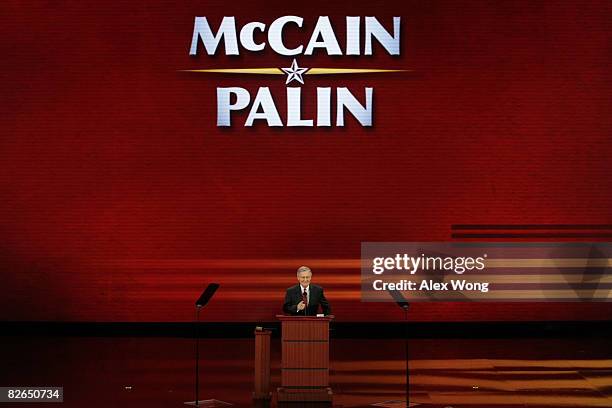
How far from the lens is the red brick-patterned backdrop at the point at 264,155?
1111 cm

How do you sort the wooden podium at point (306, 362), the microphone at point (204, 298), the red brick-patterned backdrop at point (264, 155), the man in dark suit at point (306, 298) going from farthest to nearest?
the red brick-patterned backdrop at point (264, 155) → the man in dark suit at point (306, 298) → the wooden podium at point (306, 362) → the microphone at point (204, 298)

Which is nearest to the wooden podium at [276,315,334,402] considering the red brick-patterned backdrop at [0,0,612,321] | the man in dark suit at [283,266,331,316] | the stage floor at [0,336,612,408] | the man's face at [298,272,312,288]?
the stage floor at [0,336,612,408]

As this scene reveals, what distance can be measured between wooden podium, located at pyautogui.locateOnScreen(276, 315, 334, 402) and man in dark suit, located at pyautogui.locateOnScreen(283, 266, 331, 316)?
435 mm

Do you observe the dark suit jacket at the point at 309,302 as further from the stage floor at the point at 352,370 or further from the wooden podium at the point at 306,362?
the stage floor at the point at 352,370

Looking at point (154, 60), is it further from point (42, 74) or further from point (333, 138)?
point (333, 138)

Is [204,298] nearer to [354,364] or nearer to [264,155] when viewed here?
[354,364]

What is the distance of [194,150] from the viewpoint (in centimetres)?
1112

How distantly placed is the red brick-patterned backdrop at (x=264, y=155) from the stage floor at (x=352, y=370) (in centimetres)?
67

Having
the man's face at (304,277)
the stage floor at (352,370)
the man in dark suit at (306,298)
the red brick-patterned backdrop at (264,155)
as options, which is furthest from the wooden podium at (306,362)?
the red brick-patterned backdrop at (264,155)

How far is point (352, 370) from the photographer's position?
8.91m

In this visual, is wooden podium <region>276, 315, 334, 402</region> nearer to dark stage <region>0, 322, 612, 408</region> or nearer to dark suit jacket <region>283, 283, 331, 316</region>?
dark stage <region>0, 322, 612, 408</region>

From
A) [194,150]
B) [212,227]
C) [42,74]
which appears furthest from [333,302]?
[42,74]

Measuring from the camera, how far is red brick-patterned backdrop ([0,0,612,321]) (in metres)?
11.1

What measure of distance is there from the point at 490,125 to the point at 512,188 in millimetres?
857
